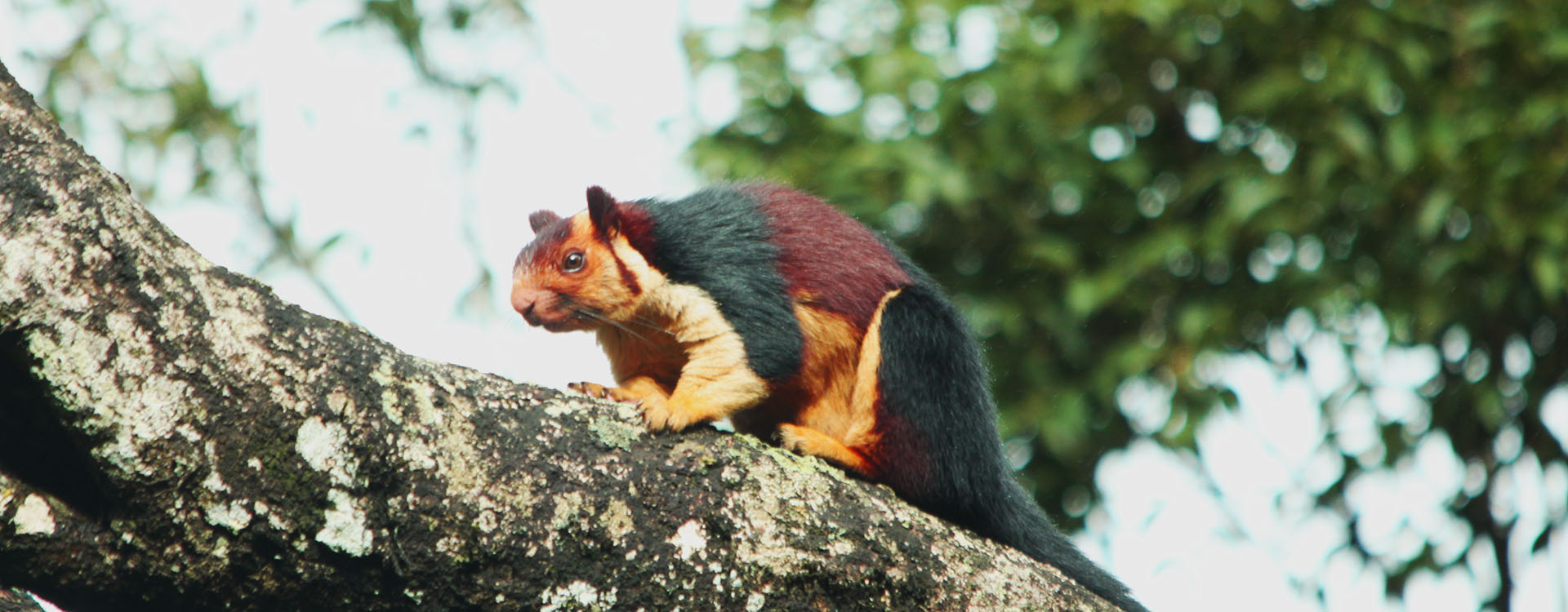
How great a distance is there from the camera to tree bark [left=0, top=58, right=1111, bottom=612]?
1908 mm

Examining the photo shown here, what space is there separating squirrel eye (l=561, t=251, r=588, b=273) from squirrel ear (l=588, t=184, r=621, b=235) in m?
0.08

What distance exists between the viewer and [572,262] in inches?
133

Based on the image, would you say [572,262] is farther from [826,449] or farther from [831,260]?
[826,449]

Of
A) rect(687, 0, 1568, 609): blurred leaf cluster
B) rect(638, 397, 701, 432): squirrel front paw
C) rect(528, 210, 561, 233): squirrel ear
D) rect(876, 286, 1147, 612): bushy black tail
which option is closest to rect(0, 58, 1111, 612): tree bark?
rect(638, 397, 701, 432): squirrel front paw

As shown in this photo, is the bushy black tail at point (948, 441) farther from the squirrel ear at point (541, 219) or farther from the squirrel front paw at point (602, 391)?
the squirrel ear at point (541, 219)

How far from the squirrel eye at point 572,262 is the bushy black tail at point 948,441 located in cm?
82

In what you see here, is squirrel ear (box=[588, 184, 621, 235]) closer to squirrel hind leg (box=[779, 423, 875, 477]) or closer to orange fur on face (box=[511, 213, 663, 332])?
orange fur on face (box=[511, 213, 663, 332])

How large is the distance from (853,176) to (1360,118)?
6.39 feet

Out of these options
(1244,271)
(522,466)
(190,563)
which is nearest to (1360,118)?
(1244,271)

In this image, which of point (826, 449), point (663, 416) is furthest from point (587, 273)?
point (663, 416)

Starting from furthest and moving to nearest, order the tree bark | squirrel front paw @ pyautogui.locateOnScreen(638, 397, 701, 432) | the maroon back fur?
the maroon back fur, squirrel front paw @ pyautogui.locateOnScreen(638, 397, 701, 432), the tree bark

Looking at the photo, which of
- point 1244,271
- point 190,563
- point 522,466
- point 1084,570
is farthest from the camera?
point 1244,271

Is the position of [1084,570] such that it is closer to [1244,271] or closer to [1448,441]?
[1244,271]

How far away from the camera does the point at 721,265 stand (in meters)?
3.16
